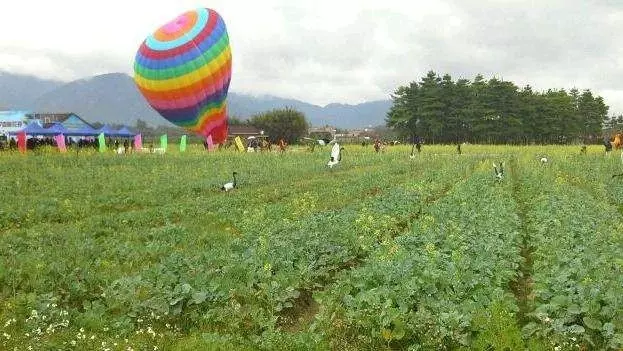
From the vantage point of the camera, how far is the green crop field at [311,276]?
24.2ft

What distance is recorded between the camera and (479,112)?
97.9 metres

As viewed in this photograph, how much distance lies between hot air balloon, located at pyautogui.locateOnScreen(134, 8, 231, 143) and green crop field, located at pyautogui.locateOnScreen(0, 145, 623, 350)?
24668 millimetres

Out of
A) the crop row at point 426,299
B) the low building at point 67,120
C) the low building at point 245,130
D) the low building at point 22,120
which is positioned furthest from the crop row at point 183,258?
the low building at point 245,130

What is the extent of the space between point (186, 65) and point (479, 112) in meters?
67.1

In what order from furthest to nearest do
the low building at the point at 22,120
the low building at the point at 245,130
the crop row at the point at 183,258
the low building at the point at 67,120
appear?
the low building at the point at 245,130 → the low building at the point at 22,120 → the low building at the point at 67,120 → the crop row at the point at 183,258

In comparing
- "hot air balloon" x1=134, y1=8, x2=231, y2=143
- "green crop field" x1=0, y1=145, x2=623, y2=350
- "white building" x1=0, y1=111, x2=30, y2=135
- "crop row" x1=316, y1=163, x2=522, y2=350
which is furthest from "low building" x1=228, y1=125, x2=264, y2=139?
"crop row" x1=316, y1=163, x2=522, y2=350

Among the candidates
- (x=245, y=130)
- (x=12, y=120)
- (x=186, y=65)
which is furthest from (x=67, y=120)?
(x=186, y=65)

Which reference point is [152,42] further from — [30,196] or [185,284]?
[185,284]

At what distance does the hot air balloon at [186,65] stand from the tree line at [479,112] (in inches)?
2340

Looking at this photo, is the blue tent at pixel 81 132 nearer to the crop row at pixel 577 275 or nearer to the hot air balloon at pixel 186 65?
the hot air balloon at pixel 186 65

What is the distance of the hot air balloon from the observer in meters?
43.3

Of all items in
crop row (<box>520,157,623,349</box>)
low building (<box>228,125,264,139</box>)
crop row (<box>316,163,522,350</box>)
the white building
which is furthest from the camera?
low building (<box>228,125,264,139</box>)

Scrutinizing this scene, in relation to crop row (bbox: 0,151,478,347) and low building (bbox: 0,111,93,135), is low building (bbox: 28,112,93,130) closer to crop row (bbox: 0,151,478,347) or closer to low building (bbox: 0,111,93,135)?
low building (bbox: 0,111,93,135)

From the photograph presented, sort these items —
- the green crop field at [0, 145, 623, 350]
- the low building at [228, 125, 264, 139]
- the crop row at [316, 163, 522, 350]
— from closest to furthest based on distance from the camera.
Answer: the crop row at [316, 163, 522, 350] → the green crop field at [0, 145, 623, 350] → the low building at [228, 125, 264, 139]
